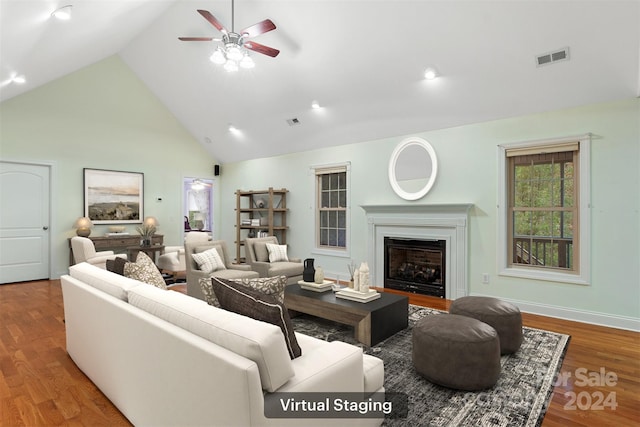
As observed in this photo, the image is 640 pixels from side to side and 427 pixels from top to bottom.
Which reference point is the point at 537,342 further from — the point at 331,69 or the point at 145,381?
the point at 331,69

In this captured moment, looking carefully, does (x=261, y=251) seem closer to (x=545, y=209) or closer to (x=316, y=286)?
(x=316, y=286)

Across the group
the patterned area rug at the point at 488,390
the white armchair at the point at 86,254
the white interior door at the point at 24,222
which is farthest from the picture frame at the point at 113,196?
the patterned area rug at the point at 488,390

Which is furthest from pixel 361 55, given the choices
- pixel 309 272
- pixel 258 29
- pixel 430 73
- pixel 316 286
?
pixel 316 286

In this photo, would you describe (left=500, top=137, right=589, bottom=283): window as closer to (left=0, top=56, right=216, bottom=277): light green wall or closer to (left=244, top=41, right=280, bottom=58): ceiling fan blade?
(left=244, top=41, right=280, bottom=58): ceiling fan blade

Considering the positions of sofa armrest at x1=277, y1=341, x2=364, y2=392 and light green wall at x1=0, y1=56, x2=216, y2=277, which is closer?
sofa armrest at x1=277, y1=341, x2=364, y2=392

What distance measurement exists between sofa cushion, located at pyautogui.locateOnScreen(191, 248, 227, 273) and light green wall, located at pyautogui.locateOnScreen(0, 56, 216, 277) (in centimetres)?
357

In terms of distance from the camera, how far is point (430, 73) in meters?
4.25

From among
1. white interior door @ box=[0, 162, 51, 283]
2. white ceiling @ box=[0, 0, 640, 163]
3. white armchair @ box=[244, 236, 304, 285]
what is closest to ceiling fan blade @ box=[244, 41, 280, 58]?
white ceiling @ box=[0, 0, 640, 163]

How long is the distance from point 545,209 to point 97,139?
7.74 m

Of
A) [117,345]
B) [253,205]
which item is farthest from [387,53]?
[253,205]

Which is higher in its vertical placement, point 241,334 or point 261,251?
point 241,334

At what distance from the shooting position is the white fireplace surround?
482 cm

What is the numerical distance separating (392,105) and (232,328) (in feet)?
14.3

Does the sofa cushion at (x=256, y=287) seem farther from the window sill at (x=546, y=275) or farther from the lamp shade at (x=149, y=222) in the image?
the lamp shade at (x=149, y=222)
